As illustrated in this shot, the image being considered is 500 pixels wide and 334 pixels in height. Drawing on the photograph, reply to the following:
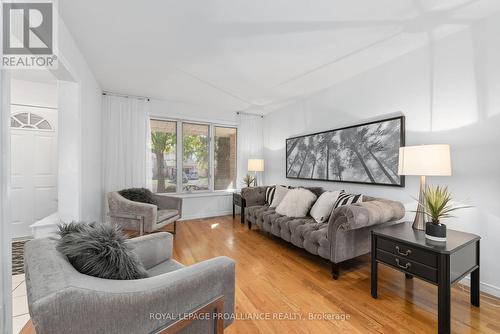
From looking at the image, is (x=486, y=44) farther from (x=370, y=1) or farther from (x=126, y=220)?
(x=126, y=220)

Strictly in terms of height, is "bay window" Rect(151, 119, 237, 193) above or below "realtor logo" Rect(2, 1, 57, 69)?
below

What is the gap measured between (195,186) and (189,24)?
3.27m

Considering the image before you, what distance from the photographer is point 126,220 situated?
300cm

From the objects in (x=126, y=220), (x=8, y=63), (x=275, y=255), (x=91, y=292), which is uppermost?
(x=8, y=63)

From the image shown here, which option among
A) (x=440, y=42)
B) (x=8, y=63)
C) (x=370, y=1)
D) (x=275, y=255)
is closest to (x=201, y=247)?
(x=275, y=255)

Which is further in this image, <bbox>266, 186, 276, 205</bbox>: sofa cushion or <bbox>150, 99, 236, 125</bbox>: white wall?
<bbox>150, 99, 236, 125</bbox>: white wall

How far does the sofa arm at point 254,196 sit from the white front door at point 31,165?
10.3 feet

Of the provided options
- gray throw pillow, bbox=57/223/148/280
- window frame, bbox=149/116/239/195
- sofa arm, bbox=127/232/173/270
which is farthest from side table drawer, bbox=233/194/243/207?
gray throw pillow, bbox=57/223/148/280

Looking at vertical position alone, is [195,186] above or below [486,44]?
below

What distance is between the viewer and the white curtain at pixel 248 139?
493 cm

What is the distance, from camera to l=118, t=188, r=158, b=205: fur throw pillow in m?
3.37

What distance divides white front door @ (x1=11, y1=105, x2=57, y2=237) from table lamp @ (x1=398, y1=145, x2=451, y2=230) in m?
4.86

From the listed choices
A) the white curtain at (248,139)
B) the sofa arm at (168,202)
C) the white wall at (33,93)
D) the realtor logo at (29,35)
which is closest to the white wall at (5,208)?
the realtor logo at (29,35)

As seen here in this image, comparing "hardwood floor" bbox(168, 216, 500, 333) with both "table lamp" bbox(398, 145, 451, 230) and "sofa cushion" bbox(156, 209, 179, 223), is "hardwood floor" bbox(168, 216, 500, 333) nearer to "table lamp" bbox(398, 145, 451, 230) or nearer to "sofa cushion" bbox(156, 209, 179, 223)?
"sofa cushion" bbox(156, 209, 179, 223)
